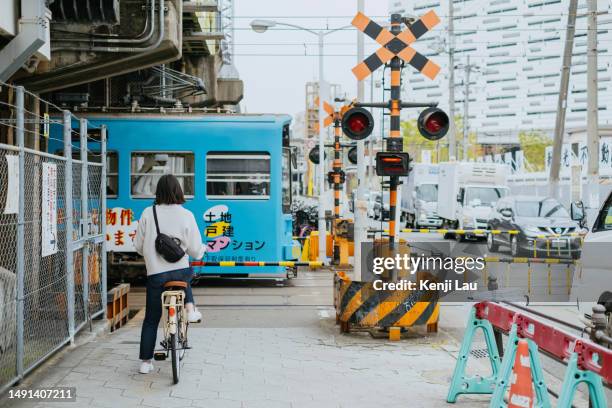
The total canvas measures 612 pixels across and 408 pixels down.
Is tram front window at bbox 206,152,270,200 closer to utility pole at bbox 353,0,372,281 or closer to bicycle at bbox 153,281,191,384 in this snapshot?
utility pole at bbox 353,0,372,281

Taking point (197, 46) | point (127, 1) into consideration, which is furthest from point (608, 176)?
point (127, 1)

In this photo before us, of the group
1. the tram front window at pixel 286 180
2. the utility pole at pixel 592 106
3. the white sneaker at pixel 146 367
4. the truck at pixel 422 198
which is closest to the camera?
the white sneaker at pixel 146 367

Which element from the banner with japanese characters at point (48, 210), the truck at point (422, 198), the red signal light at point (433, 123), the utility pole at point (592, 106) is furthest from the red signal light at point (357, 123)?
the truck at point (422, 198)

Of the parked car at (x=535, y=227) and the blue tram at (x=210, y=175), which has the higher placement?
the blue tram at (x=210, y=175)

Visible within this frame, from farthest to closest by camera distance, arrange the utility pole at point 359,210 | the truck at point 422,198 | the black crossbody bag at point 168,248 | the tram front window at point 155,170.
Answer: the truck at point 422,198, the tram front window at point 155,170, the utility pole at point 359,210, the black crossbody bag at point 168,248

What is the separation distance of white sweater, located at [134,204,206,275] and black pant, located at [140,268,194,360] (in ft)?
0.16

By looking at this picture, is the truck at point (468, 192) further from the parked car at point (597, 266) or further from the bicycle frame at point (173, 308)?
the bicycle frame at point (173, 308)

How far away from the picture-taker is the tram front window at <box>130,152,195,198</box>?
15625mm

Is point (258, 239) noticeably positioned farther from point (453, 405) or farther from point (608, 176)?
point (608, 176)

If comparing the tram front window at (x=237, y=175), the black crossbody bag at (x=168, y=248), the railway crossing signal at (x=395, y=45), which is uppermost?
the railway crossing signal at (x=395, y=45)

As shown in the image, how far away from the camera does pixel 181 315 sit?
753cm

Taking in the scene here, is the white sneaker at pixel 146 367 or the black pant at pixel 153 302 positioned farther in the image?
the white sneaker at pixel 146 367

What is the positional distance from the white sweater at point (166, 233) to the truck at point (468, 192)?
22.4 metres

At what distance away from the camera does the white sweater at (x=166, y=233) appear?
7.58m
